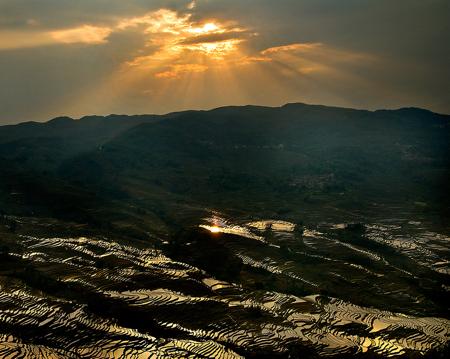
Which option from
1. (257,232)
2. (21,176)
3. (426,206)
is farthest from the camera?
(21,176)

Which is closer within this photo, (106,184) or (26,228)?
(26,228)

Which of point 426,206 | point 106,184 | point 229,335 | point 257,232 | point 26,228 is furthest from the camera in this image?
point 106,184

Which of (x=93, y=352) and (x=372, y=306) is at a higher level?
(x=93, y=352)

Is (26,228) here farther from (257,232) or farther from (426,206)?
(426,206)

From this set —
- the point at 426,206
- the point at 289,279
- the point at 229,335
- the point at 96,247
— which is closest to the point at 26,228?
the point at 96,247

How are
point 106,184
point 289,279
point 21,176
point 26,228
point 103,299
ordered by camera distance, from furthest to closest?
point 106,184, point 21,176, point 26,228, point 289,279, point 103,299

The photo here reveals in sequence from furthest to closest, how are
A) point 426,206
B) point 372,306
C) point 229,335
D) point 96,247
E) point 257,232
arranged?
point 426,206, point 257,232, point 96,247, point 372,306, point 229,335

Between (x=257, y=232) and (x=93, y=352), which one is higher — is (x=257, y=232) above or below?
below

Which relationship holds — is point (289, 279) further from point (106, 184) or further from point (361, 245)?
point (106, 184)

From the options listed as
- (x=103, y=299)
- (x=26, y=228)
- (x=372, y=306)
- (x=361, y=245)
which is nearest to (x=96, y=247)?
(x=26, y=228)
